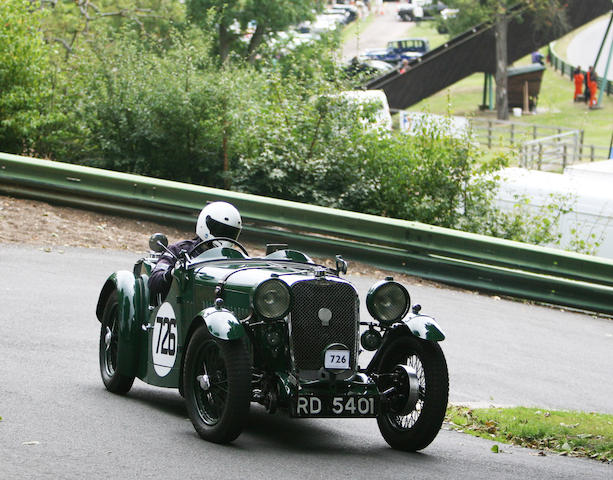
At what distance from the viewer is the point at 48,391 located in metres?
7.64

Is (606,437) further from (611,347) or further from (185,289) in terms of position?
(611,347)

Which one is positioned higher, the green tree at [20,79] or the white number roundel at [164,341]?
the green tree at [20,79]

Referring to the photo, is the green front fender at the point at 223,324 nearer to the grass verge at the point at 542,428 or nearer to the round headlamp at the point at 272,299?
the round headlamp at the point at 272,299

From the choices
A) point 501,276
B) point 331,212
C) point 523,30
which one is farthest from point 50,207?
point 523,30

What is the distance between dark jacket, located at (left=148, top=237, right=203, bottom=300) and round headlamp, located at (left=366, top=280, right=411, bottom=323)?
4.84 ft

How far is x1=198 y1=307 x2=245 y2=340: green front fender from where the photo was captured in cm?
627

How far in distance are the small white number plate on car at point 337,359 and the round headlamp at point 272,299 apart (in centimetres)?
42

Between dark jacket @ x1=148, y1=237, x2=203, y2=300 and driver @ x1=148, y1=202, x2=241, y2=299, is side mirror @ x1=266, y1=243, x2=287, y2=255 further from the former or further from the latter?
dark jacket @ x1=148, y1=237, x2=203, y2=300

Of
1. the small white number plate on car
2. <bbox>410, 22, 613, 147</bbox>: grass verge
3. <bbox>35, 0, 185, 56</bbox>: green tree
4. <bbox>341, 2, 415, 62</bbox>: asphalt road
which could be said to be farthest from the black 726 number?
<bbox>341, 2, 415, 62</bbox>: asphalt road

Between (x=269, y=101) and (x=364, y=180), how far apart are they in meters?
2.81

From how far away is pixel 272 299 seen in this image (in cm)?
637

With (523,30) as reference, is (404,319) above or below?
below

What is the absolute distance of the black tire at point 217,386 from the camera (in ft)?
20.5

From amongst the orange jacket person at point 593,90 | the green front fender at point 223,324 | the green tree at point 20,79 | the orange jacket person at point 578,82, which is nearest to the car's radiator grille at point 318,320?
the green front fender at point 223,324
